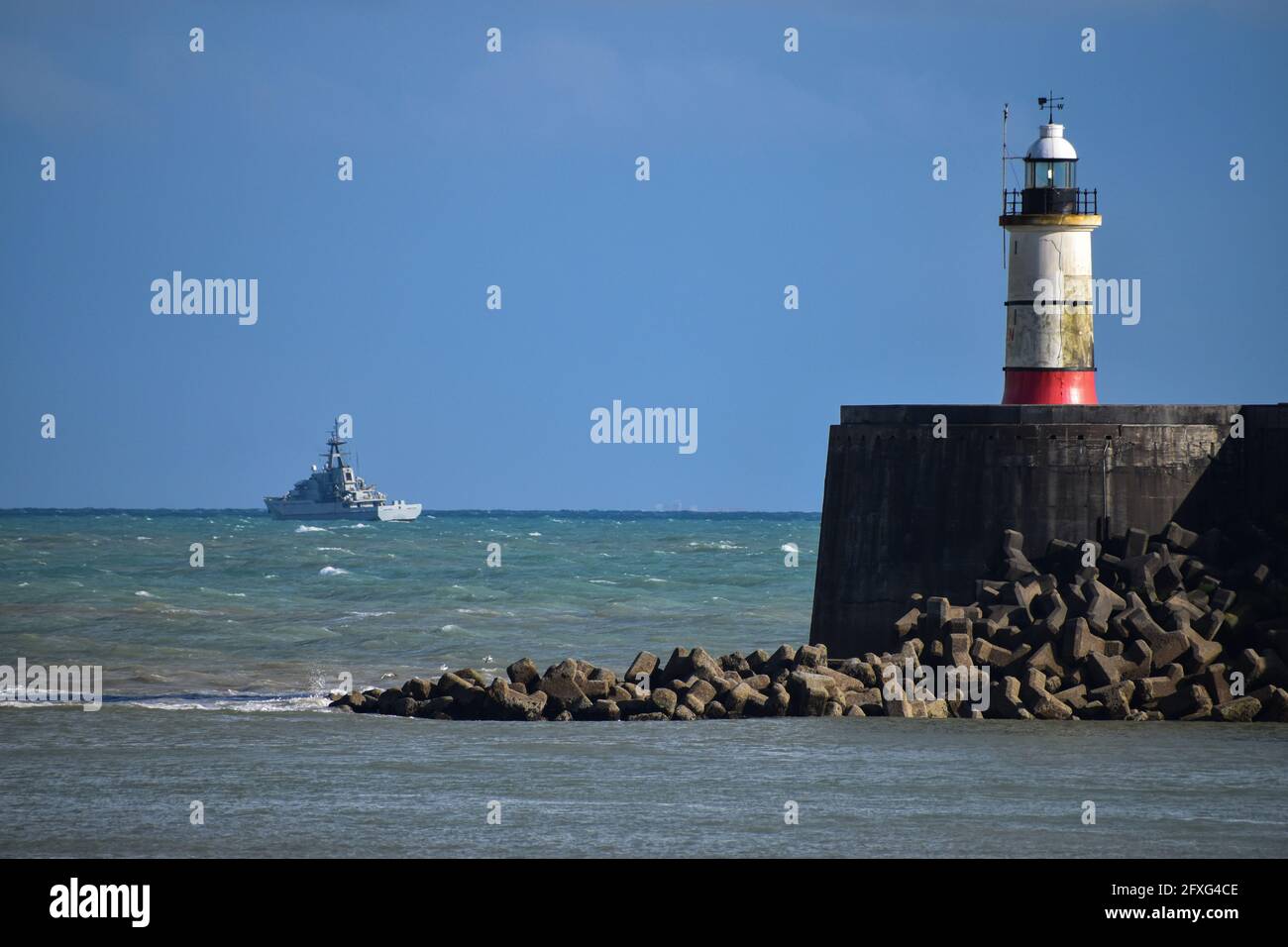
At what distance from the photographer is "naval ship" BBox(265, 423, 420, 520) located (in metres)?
120

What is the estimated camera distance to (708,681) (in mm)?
24562

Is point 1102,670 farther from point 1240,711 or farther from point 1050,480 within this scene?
point 1050,480

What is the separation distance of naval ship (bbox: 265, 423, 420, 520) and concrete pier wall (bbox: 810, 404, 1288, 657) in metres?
95.2

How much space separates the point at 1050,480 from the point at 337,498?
98.1 metres

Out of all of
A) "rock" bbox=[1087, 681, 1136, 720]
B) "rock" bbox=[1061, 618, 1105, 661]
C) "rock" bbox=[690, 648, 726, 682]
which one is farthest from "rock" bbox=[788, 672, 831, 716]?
"rock" bbox=[1087, 681, 1136, 720]

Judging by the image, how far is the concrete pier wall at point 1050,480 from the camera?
986 inches

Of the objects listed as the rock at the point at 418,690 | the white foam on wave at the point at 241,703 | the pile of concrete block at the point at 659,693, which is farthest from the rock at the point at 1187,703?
the white foam on wave at the point at 241,703

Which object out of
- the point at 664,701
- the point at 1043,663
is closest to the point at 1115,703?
the point at 1043,663

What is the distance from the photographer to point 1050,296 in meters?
27.1
